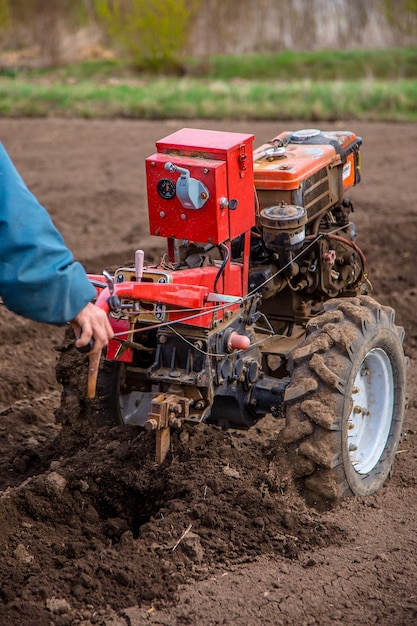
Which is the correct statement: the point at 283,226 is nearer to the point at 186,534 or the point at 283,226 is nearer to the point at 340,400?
the point at 340,400

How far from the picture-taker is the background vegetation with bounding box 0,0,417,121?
13.5 m

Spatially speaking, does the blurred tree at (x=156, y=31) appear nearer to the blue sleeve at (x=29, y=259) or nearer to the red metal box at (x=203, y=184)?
the red metal box at (x=203, y=184)

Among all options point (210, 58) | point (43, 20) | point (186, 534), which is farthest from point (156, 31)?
point (186, 534)

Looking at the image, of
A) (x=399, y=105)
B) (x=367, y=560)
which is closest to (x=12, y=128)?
(x=399, y=105)

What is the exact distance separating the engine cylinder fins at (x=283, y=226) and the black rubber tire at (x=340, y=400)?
0.36 meters

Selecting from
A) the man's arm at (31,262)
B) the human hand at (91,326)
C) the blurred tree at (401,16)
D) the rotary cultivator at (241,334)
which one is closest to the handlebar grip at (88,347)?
the human hand at (91,326)

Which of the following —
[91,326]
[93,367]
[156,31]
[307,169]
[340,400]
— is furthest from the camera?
[156,31]

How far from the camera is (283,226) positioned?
438 cm

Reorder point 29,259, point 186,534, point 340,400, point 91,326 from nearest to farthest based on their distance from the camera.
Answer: point 29,259 → point 91,326 → point 186,534 → point 340,400

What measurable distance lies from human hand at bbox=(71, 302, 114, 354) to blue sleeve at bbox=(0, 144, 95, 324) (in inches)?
4.8

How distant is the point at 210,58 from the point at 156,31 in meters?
1.27

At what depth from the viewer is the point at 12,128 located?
12.9m

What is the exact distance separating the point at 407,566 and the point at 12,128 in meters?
10.3

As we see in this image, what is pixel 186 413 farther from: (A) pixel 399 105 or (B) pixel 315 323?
(A) pixel 399 105
